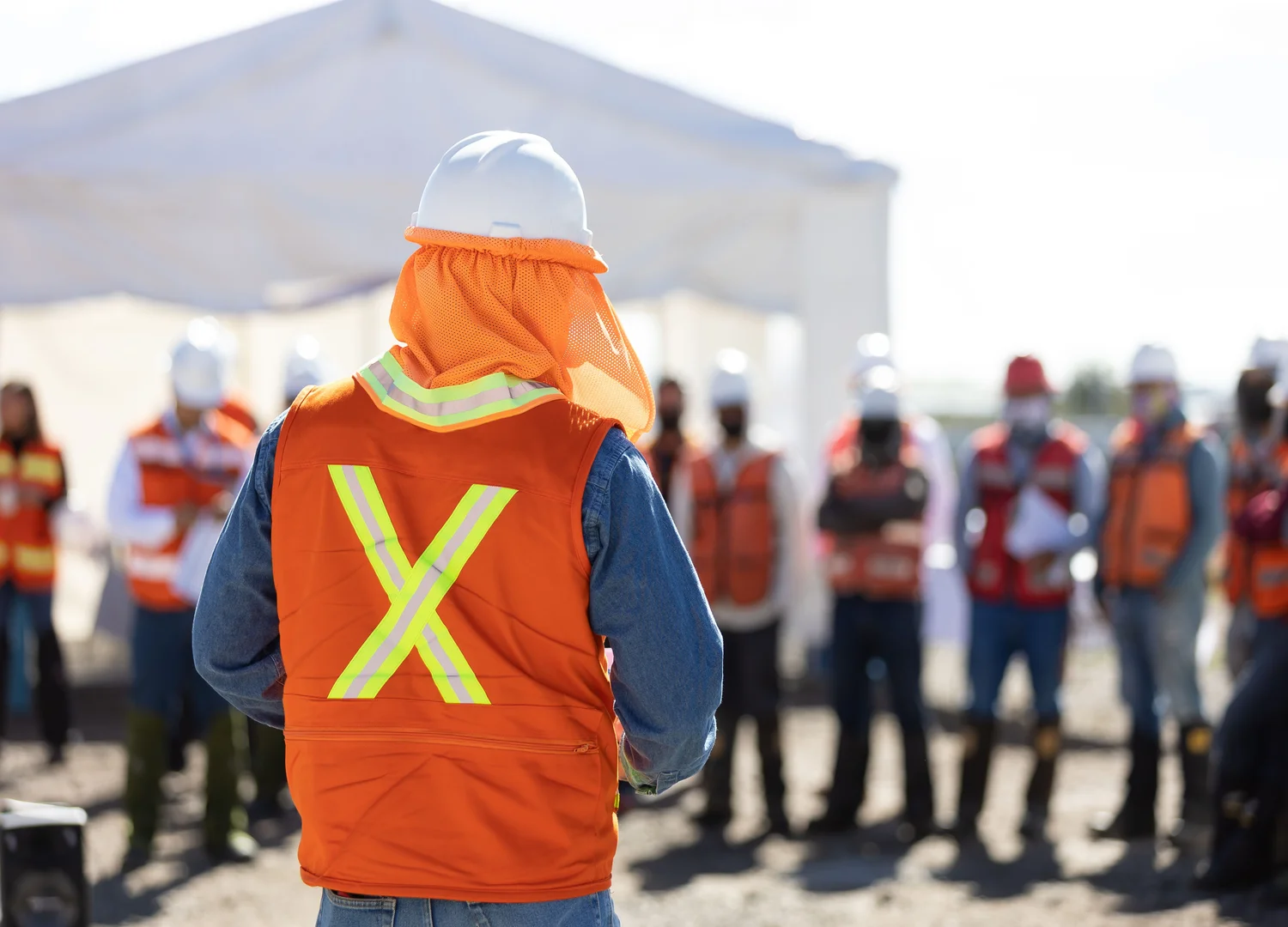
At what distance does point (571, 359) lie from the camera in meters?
1.98

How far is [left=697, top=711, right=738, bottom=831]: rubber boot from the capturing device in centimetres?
634

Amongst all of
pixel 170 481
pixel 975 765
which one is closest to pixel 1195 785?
pixel 975 765

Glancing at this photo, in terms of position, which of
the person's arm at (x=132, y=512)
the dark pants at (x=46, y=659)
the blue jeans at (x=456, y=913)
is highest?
the person's arm at (x=132, y=512)

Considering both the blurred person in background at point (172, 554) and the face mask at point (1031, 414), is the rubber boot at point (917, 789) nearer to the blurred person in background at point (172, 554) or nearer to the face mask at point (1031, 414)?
the face mask at point (1031, 414)

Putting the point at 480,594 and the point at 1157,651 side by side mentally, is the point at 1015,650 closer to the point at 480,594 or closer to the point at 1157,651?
the point at 1157,651

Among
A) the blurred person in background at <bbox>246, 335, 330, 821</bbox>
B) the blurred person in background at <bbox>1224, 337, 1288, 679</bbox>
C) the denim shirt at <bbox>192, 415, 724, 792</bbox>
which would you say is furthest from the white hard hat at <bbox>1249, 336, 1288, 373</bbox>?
the denim shirt at <bbox>192, 415, 724, 792</bbox>

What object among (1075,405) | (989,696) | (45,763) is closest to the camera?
(989,696)

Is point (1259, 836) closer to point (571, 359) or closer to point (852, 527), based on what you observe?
point (852, 527)

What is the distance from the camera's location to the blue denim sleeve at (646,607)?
6.12 ft

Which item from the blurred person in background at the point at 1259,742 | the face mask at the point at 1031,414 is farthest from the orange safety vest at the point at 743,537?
the blurred person in background at the point at 1259,742

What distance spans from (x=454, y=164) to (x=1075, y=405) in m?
32.9

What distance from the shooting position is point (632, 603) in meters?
1.87

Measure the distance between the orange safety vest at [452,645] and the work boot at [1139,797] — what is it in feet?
14.9

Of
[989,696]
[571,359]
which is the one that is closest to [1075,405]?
[989,696]
